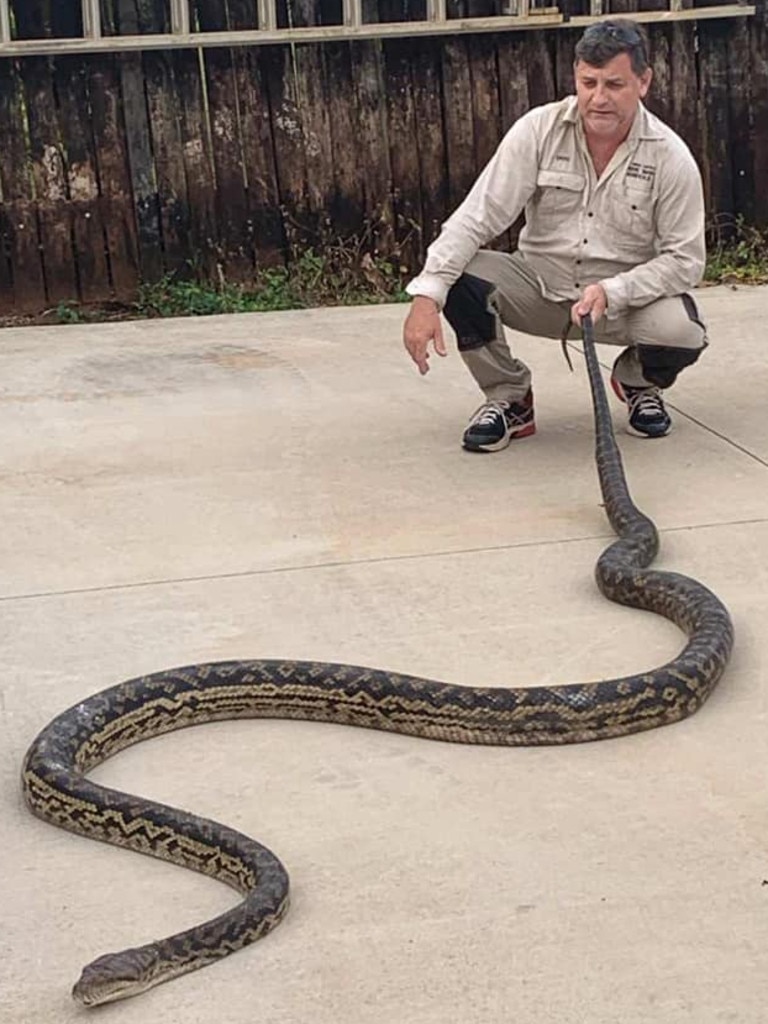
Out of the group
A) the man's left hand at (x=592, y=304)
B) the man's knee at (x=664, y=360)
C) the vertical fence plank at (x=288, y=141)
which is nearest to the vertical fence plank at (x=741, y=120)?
the vertical fence plank at (x=288, y=141)

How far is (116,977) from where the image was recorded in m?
3.59

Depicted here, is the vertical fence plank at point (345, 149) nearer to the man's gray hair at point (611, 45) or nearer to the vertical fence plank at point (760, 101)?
the vertical fence plank at point (760, 101)

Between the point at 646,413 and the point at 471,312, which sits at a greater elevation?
the point at 471,312

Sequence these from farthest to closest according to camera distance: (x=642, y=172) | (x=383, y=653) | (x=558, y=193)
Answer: (x=558, y=193)
(x=642, y=172)
(x=383, y=653)

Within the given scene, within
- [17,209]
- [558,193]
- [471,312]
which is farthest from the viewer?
[17,209]

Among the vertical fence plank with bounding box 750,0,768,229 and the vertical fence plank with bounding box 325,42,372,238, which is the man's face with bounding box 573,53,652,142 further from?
the vertical fence plank with bounding box 750,0,768,229

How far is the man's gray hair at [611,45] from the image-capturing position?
22.6 feet

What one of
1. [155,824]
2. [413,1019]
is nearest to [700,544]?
[155,824]

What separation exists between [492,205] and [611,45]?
795 millimetres

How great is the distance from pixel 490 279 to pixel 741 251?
428 centimetres

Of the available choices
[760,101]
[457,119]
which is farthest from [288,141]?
[760,101]

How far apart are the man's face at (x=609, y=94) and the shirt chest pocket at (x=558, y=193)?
0.72 feet

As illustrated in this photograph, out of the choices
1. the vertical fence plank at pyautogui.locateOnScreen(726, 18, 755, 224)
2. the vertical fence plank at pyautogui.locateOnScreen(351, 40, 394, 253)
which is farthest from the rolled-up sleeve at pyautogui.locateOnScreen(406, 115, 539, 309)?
the vertical fence plank at pyautogui.locateOnScreen(726, 18, 755, 224)

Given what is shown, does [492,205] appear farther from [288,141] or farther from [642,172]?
[288,141]
